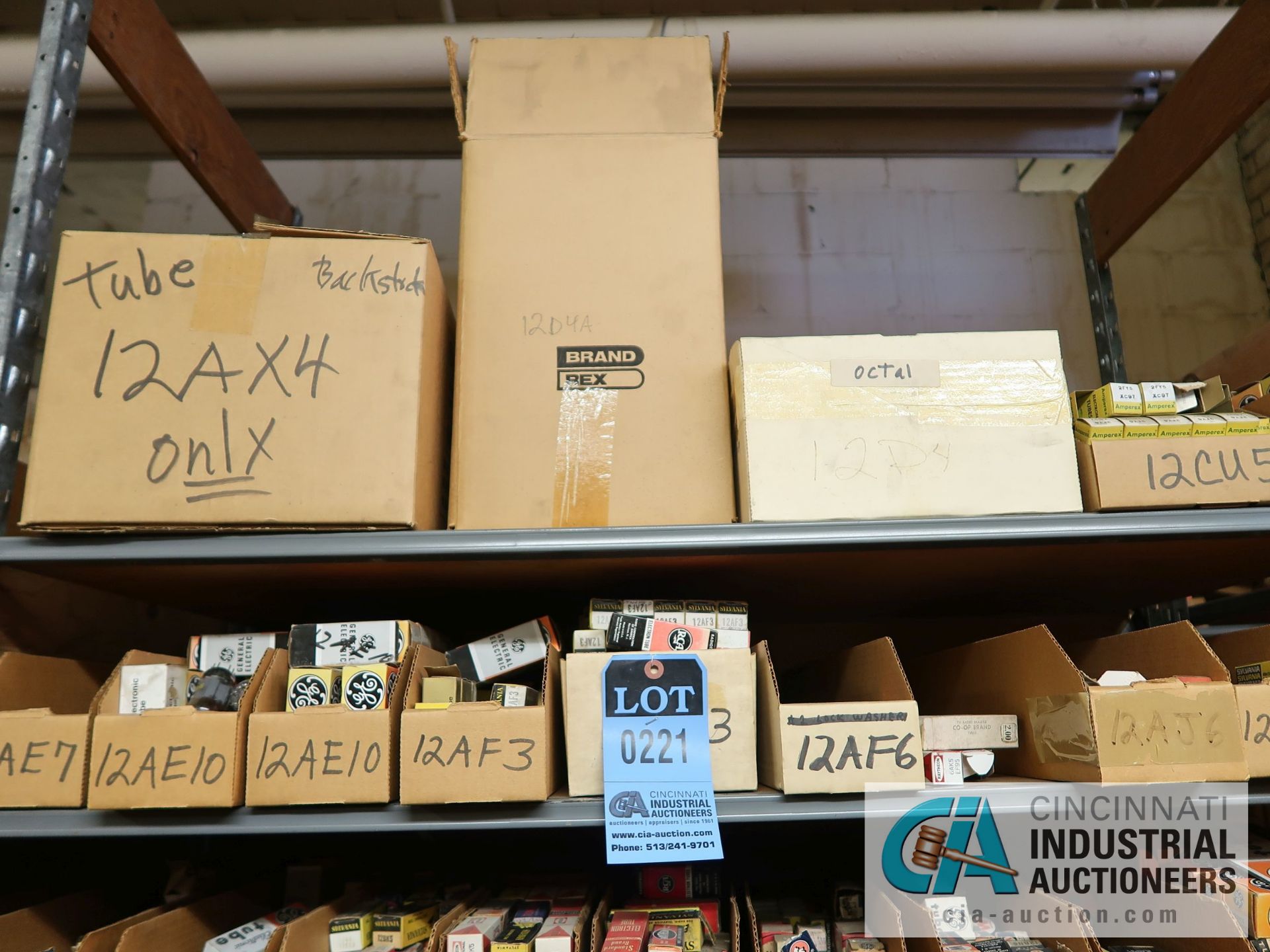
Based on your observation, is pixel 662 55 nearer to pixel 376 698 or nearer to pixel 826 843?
pixel 376 698

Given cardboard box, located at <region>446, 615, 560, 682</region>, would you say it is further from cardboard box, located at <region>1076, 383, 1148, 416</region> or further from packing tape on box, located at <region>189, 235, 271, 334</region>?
cardboard box, located at <region>1076, 383, 1148, 416</region>

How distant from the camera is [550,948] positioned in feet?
3.42

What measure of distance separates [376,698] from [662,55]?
1.12 metres

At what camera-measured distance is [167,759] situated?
100 cm

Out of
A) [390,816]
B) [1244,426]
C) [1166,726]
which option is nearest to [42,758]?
[390,816]

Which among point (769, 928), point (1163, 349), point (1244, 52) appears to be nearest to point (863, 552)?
point (769, 928)

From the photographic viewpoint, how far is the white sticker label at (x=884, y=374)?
1154 millimetres

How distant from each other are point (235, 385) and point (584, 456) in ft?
1.61

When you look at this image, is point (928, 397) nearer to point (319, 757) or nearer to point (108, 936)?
→ point (319, 757)

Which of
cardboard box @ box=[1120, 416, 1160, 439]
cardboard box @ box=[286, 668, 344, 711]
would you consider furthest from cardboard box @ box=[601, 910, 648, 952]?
cardboard box @ box=[1120, 416, 1160, 439]

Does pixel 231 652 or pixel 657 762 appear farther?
pixel 231 652

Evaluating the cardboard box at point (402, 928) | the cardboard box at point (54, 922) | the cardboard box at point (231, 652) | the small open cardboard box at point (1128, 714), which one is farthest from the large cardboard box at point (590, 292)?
the cardboard box at point (54, 922)

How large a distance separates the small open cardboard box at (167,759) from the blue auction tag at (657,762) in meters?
0.47

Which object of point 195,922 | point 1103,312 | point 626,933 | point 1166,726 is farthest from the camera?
point 1103,312
